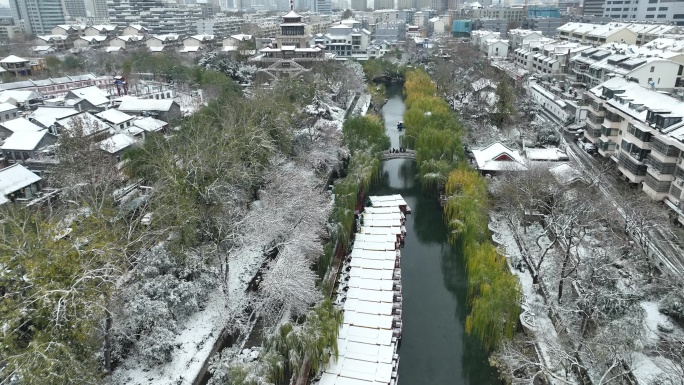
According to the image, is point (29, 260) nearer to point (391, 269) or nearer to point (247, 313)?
point (247, 313)

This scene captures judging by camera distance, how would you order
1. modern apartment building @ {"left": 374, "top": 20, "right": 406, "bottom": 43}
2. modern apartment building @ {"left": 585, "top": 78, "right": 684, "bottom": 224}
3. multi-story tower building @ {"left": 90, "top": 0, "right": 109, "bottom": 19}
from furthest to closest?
1. multi-story tower building @ {"left": 90, "top": 0, "right": 109, "bottom": 19}
2. modern apartment building @ {"left": 374, "top": 20, "right": 406, "bottom": 43}
3. modern apartment building @ {"left": 585, "top": 78, "right": 684, "bottom": 224}

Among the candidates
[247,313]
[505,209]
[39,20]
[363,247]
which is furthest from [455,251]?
[39,20]

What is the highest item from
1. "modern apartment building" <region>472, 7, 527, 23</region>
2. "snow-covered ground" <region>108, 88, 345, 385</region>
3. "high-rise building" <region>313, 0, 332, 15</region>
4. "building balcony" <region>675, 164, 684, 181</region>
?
"high-rise building" <region>313, 0, 332, 15</region>

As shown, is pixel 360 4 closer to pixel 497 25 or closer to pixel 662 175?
pixel 497 25

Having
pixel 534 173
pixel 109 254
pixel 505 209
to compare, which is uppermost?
pixel 109 254

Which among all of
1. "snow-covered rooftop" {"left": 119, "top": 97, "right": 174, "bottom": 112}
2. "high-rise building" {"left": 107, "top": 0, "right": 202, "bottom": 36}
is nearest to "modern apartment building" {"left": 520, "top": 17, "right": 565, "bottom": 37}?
"high-rise building" {"left": 107, "top": 0, "right": 202, "bottom": 36}

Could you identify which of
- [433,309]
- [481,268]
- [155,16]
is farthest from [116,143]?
[155,16]

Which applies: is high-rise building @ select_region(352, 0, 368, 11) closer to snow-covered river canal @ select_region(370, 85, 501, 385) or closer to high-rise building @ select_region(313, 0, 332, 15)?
high-rise building @ select_region(313, 0, 332, 15)

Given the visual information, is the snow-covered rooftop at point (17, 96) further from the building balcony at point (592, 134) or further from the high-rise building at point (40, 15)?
the high-rise building at point (40, 15)
